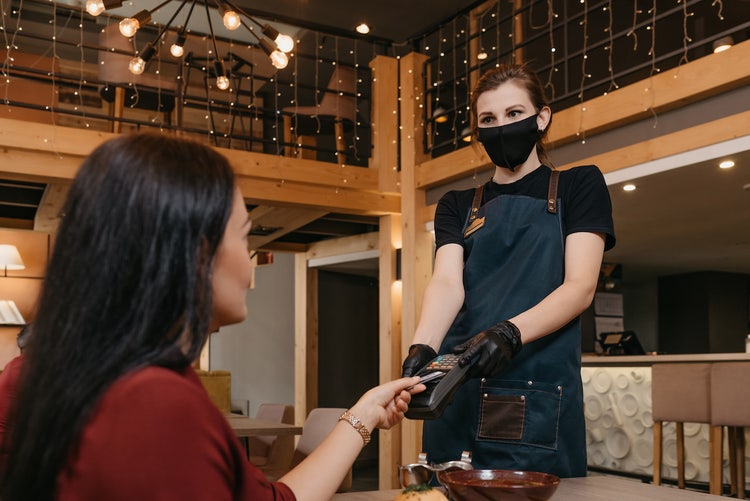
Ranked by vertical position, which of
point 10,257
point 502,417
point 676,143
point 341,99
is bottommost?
point 502,417

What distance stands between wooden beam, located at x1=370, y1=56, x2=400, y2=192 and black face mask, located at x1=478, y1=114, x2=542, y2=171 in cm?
528

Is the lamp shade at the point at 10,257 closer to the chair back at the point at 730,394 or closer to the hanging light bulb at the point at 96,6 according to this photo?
the hanging light bulb at the point at 96,6

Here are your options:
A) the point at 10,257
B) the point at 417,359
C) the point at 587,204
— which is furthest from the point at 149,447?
the point at 10,257

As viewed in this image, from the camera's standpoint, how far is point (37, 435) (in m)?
0.75

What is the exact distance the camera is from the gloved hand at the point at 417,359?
1.54m

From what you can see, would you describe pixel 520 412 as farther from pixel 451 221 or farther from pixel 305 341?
pixel 305 341

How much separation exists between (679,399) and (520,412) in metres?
4.14

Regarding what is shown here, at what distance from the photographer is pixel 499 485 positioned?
1.08 meters

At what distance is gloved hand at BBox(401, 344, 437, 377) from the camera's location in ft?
5.04

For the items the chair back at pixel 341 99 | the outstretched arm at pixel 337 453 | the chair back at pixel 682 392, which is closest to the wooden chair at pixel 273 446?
the chair back at pixel 682 392

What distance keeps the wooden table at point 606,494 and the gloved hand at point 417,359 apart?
0.82 ft

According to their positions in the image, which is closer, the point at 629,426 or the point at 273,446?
the point at 273,446

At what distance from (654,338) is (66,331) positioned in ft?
36.9

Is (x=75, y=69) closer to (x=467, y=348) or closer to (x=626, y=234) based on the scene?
(x=626, y=234)
